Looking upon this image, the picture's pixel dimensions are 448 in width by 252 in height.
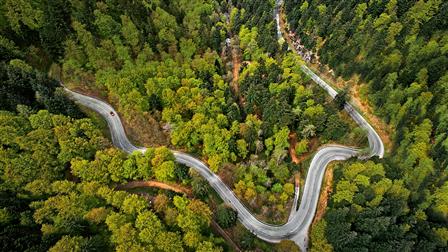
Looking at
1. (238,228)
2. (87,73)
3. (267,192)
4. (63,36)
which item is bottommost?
(238,228)

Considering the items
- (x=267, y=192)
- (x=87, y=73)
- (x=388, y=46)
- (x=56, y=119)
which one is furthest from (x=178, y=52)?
(x=388, y=46)

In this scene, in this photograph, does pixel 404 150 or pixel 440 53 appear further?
pixel 440 53

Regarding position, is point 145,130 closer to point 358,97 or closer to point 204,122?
point 204,122

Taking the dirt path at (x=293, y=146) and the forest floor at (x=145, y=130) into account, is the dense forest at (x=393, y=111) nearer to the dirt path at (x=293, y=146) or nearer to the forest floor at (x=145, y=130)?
the dirt path at (x=293, y=146)

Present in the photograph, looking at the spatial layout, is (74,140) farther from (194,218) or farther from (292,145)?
(292,145)

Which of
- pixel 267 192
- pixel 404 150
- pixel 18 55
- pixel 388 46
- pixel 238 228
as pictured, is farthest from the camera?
pixel 388 46

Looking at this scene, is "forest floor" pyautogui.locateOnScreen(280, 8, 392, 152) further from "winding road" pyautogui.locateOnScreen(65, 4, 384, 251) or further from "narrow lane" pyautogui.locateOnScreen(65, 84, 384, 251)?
"narrow lane" pyautogui.locateOnScreen(65, 84, 384, 251)

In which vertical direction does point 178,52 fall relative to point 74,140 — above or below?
above
